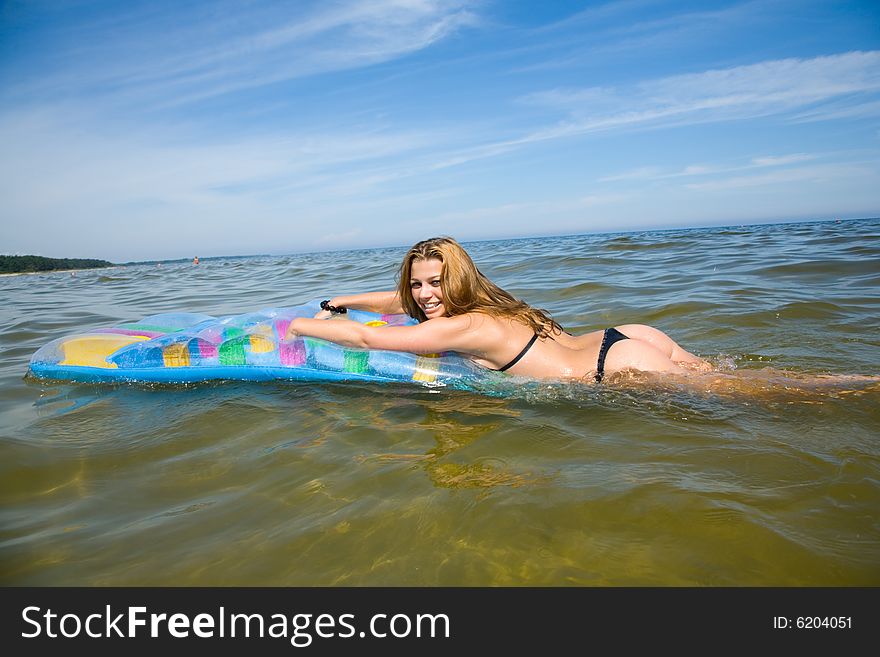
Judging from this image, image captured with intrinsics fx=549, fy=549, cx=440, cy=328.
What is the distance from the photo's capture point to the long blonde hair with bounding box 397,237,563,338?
137 inches

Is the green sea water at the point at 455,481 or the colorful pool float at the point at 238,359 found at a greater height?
the colorful pool float at the point at 238,359

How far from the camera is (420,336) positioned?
3389 millimetres

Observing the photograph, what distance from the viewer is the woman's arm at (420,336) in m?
3.39

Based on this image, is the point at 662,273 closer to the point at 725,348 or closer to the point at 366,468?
the point at 725,348

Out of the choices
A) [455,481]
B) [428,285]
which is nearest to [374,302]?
[428,285]

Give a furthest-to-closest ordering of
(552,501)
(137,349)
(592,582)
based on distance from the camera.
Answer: (137,349) → (552,501) → (592,582)

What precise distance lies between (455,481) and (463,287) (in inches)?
54.8

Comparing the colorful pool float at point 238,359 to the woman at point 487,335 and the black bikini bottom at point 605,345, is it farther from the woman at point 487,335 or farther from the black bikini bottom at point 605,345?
the black bikini bottom at point 605,345

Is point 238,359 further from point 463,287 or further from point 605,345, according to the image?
point 605,345

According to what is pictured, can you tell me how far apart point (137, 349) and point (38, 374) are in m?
0.93

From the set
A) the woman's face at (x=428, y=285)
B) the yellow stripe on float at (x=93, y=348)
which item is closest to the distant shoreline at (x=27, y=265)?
the yellow stripe on float at (x=93, y=348)

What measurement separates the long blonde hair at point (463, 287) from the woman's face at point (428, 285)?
0.03m
